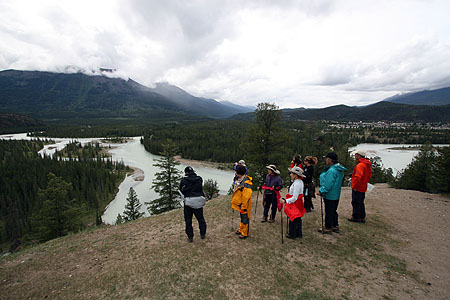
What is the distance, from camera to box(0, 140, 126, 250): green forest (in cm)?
1972

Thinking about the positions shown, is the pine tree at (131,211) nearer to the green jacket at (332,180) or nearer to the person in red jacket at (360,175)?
the green jacket at (332,180)

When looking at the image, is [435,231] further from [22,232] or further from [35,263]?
[22,232]

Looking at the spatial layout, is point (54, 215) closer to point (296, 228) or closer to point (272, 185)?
point (272, 185)

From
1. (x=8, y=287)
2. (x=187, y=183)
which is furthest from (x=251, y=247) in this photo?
(x=8, y=287)

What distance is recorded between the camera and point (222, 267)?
557 centimetres

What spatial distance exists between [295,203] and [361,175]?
2.95m

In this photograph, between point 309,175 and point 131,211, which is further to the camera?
point 131,211

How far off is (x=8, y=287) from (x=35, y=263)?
112cm

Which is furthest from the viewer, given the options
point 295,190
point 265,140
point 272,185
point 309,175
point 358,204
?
point 265,140

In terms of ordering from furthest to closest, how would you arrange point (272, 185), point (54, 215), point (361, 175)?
point (54, 215), point (272, 185), point (361, 175)

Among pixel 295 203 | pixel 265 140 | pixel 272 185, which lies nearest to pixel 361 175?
pixel 295 203

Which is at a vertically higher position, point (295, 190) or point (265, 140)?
point (265, 140)

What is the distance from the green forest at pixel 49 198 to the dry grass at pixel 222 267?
51.0 feet

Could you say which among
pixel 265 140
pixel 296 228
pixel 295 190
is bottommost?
pixel 296 228
